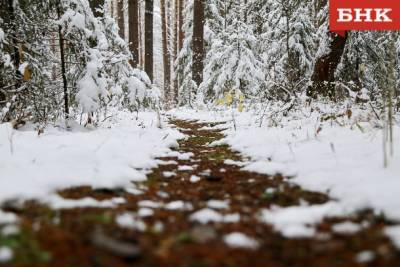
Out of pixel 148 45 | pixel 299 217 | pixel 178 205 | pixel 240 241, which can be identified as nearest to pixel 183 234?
pixel 240 241

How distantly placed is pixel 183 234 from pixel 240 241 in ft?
0.92

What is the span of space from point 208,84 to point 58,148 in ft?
34.0

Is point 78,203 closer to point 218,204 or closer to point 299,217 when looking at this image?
point 218,204

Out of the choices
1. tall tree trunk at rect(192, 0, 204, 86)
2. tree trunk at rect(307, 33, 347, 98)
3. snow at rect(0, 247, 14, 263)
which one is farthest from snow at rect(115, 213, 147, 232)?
tall tree trunk at rect(192, 0, 204, 86)

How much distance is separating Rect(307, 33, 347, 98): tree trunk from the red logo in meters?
0.22

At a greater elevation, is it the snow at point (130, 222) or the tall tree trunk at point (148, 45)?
the tall tree trunk at point (148, 45)

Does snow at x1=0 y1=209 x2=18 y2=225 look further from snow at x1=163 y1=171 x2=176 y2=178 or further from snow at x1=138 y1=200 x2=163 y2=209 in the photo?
snow at x1=163 y1=171 x2=176 y2=178

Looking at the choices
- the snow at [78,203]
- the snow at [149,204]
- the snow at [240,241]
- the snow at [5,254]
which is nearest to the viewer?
the snow at [5,254]

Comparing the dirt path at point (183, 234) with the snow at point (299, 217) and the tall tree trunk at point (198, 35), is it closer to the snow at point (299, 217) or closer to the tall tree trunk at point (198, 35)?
the snow at point (299, 217)

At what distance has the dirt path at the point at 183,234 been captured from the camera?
1.61 metres

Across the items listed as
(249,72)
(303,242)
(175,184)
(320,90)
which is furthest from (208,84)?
(303,242)

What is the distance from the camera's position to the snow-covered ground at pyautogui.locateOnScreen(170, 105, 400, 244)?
2.19m

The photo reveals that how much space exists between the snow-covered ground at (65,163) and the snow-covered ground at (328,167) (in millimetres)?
1112

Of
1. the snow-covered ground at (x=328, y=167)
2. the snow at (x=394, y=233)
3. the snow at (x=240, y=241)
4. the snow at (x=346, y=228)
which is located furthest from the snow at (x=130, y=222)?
the snow at (x=394, y=233)
